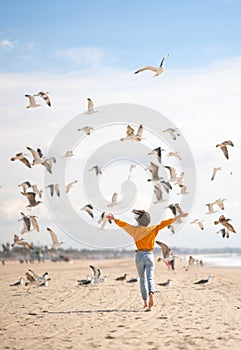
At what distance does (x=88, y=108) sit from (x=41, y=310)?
9844 millimetres

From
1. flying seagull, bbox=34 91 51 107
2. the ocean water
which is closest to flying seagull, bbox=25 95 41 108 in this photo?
flying seagull, bbox=34 91 51 107

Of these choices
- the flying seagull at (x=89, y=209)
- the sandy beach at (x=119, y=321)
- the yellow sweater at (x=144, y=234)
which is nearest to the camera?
the sandy beach at (x=119, y=321)

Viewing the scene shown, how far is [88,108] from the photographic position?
65.3 ft

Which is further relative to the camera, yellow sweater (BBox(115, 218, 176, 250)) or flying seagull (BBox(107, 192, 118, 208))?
flying seagull (BBox(107, 192, 118, 208))

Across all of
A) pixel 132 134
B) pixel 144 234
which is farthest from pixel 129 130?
pixel 144 234

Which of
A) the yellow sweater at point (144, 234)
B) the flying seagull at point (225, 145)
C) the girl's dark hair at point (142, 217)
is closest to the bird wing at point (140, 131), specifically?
the flying seagull at point (225, 145)

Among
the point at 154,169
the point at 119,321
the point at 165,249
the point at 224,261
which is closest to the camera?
the point at 119,321

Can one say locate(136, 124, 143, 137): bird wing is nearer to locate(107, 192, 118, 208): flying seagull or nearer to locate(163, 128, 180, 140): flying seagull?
locate(163, 128, 180, 140): flying seagull

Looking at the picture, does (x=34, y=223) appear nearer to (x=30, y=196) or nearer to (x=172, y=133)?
(x=30, y=196)

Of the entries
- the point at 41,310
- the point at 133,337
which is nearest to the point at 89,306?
the point at 41,310

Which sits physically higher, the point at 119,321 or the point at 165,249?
the point at 165,249

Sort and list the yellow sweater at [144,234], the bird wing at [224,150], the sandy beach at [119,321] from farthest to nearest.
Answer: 1. the bird wing at [224,150]
2. the yellow sweater at [144,234]
3. the sandy beach at [119,321]

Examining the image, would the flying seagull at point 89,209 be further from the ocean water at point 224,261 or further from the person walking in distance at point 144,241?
the ocean water at point 224,261

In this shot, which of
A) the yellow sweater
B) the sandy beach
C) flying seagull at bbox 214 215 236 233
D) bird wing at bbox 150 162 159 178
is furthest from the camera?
bird wing at bbox 150 162 159 178
